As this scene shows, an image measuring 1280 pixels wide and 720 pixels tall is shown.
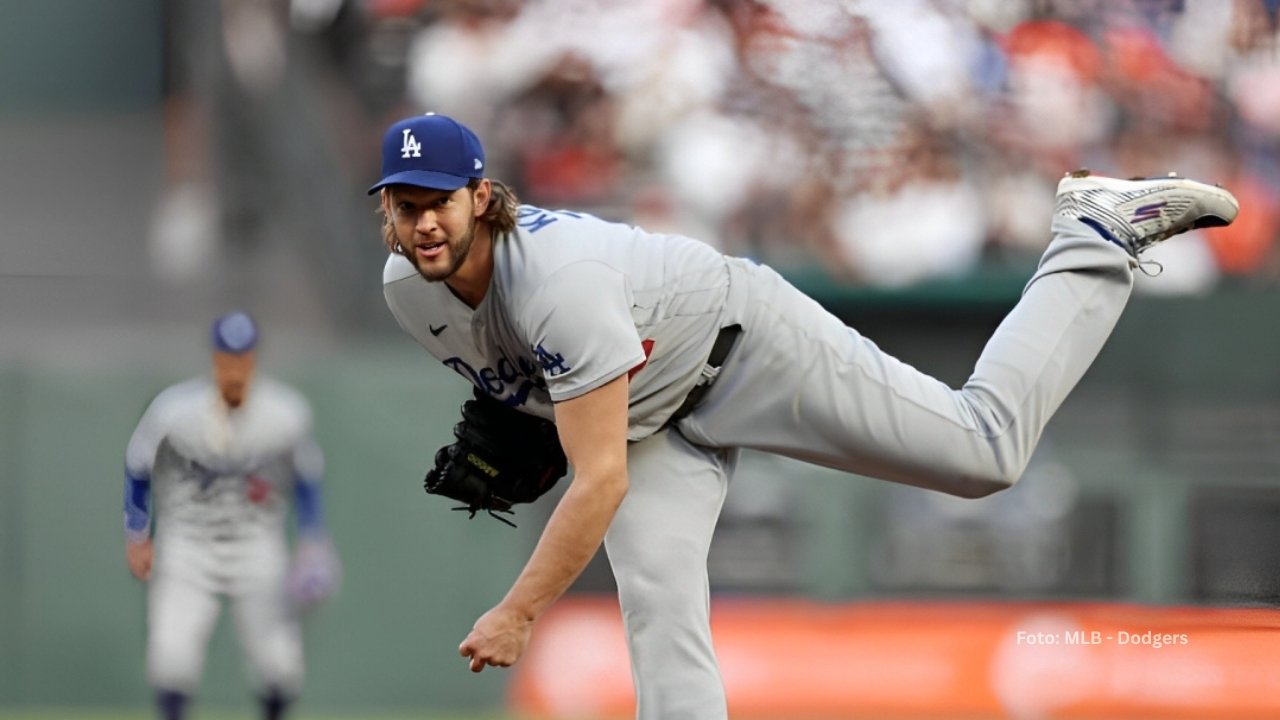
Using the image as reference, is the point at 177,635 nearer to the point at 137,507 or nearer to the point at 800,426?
the point at 137,507

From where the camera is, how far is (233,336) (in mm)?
6836

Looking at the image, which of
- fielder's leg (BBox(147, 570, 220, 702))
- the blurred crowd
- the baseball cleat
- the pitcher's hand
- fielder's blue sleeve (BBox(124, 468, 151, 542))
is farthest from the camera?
the blurred crowd

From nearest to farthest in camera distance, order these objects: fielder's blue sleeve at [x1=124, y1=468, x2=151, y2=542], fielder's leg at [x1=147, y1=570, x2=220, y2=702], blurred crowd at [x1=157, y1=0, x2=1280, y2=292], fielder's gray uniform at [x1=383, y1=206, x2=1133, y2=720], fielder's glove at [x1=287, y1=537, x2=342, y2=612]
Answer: fielder's gray uniform at [x1=383, y1=206, x2=1133, y2=720], fielder's blue sleeve at [x1=124, y1=468, x2=151, y2=542], fielder's leg at [x1=147, y1=570, x2=220, y2=702], fielder's glove at [x1=287, y1=537, x2=342, y2=612], blurred crowd at [x1=157, y1=0, x2=1280, y2=292]

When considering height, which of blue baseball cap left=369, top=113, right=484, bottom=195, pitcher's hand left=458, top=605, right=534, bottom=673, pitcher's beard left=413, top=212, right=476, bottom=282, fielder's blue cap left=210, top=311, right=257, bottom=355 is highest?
fielder's blue cap left=210, top=311, right=257, bottom=355

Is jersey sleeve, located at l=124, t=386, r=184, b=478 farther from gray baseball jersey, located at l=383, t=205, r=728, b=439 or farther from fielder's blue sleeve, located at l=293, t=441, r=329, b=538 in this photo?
gray baseball jersey, located at l=383, t=205, r=728, b=439

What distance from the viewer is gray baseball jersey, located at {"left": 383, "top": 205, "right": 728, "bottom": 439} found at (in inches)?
127

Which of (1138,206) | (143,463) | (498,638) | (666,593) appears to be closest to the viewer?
(498,638)

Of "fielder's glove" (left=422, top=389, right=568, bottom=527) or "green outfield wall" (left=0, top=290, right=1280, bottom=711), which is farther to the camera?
"green outfield wall" (left=0, top=290, right=1280, bottom=711)

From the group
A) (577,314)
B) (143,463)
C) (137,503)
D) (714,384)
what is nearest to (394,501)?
(143,463)

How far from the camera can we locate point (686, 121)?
857cm

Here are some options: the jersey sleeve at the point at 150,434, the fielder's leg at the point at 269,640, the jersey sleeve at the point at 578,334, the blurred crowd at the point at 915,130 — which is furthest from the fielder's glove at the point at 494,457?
the blurred crowd at the point at 915,130

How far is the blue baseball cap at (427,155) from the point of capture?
3193 mm

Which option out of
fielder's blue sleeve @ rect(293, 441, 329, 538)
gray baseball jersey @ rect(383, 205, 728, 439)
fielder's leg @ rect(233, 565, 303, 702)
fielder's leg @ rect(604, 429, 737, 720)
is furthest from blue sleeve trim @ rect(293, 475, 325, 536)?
fielder's leg @ rect(604, 429, 737, 720)

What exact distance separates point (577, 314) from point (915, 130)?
17.9 feet
